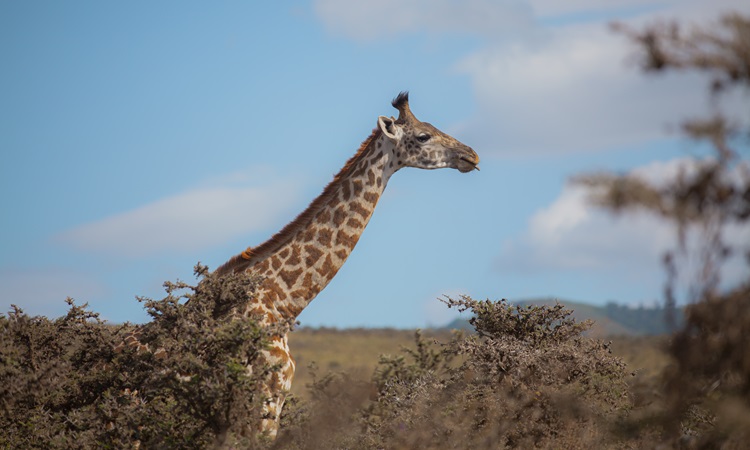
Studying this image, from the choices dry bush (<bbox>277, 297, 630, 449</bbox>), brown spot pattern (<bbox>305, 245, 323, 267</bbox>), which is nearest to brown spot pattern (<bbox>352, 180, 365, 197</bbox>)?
brown spot pattern (<bbox>305, 245, 323, 267</bbox>)

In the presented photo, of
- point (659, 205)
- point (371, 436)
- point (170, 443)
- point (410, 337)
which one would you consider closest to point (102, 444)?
point (170, 443)

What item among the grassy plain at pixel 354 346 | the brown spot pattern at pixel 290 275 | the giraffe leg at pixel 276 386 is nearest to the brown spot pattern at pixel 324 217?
the brown spot pattern at pixel 290 275

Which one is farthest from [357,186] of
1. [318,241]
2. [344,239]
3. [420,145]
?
[420,145]

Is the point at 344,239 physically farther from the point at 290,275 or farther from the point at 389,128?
the point at 389,128

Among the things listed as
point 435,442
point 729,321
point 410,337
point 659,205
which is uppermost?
point 410,337

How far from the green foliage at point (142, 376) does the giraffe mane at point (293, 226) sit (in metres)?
1.32

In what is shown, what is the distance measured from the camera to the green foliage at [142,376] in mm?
8758

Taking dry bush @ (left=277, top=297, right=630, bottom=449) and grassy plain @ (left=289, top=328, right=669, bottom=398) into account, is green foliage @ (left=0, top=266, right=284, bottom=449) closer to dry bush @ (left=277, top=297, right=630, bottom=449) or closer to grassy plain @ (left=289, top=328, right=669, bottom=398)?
dry bush @ (left=277, top=297, right=630, bottom=449)

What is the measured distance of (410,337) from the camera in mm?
59406

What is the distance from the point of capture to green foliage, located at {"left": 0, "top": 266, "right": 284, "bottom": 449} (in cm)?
876

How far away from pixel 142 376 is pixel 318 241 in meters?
2.81

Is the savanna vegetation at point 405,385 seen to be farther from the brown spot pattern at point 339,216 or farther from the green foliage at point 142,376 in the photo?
the brown spot pattern at point 339,216

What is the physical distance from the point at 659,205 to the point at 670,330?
1006 millimetres

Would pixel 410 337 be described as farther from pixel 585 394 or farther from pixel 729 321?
pixel 729 321
